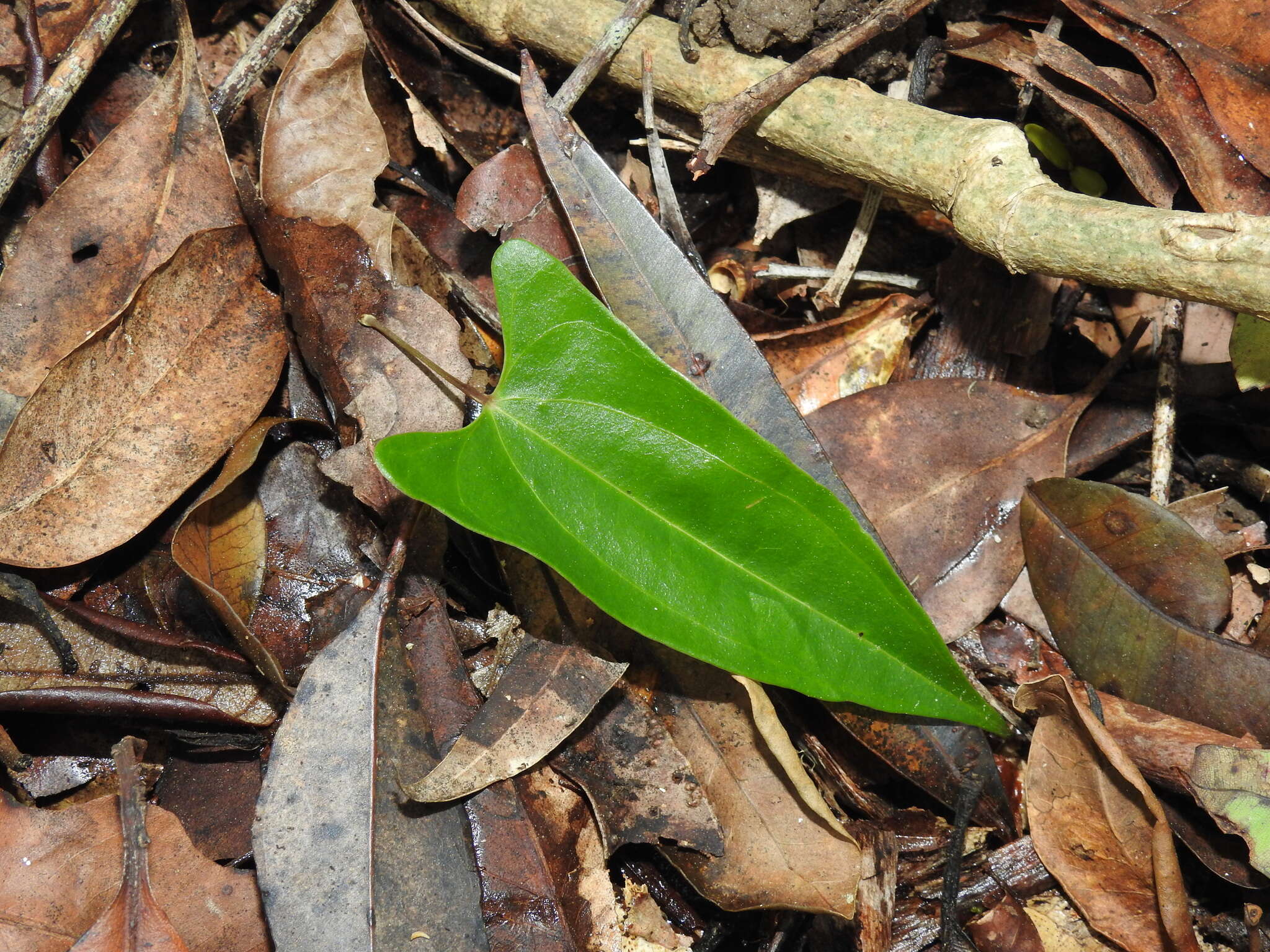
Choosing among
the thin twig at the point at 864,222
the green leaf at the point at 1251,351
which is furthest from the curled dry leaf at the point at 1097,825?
the thin twig at the point at 864,222

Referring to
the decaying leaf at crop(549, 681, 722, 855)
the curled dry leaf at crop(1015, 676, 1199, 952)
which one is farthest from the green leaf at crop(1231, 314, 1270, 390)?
the decaying leaf at crop(549, 681, 722, 855)

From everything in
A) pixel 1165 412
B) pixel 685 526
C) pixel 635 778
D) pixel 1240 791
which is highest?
pixel 685 526

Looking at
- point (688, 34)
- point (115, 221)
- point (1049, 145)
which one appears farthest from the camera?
point (1049, 145)

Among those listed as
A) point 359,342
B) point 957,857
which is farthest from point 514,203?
point 957,857

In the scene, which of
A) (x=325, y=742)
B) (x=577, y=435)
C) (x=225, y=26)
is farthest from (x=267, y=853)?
(x=225, y=26)

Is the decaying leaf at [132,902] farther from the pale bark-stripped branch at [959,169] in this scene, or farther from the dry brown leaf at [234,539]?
the pale bark-stripped branch at [959,169]

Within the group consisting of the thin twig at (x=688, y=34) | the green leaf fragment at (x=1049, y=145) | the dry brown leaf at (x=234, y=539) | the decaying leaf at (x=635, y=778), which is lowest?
the decaying leaf at (x=635, y=778)

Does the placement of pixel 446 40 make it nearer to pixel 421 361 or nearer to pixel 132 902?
pixel 421 361
